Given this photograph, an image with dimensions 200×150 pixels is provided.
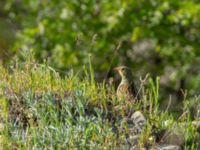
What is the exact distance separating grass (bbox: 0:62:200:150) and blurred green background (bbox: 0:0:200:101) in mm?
7719

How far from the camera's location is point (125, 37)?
1444 centimetres

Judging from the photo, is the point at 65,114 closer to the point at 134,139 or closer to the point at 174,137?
the point at 134,139

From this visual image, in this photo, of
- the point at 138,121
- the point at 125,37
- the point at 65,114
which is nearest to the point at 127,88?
the point at 138,121

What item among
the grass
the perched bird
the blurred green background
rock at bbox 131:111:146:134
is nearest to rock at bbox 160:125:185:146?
the grass

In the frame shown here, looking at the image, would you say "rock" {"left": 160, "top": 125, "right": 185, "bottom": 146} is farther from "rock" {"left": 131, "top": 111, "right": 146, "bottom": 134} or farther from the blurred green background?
the blurred green background

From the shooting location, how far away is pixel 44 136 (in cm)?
504

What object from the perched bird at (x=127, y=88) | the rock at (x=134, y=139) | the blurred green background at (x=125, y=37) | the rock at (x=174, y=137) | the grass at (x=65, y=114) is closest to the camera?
the grass at (x=65, y=114)

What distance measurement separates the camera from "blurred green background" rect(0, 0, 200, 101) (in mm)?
13953

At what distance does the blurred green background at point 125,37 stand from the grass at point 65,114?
772 cm

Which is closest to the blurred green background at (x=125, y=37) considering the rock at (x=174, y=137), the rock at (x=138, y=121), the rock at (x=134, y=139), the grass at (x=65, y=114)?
the grass at (x=65, y=114)

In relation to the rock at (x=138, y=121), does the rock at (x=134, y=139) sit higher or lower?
lower

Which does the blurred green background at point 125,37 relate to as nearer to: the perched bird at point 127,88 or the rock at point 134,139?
the perched bird at point 127,88

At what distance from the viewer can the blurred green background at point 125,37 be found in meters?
14.0

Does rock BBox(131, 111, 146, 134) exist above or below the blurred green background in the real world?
below
